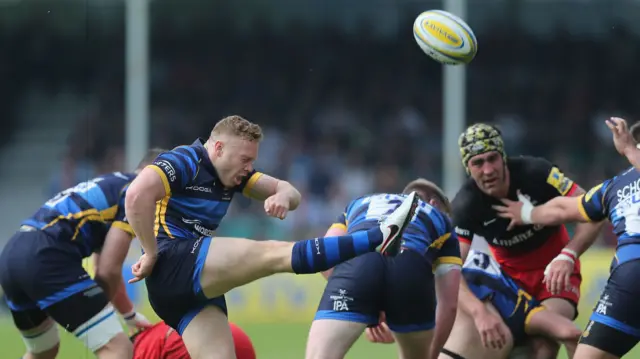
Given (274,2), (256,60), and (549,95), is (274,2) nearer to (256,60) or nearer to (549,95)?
(256,60)

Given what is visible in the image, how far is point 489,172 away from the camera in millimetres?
7477

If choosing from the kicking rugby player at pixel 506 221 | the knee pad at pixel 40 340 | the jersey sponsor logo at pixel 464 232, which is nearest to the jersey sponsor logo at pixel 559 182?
the kicking rugby player at pixel 506 221

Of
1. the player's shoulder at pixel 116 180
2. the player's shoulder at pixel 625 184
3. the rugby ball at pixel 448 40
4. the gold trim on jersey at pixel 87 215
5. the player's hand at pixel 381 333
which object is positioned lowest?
the player's hand at pixel 381 333

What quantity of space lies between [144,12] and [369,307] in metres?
10.2

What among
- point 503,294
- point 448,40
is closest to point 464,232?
point 503,294

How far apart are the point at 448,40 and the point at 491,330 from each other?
206cm

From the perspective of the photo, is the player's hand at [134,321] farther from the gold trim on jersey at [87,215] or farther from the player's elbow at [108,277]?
the gold trim on jersey at [87,215]

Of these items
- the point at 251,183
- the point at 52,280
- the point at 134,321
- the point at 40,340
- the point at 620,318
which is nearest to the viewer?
the point at 620,318

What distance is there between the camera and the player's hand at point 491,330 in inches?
276

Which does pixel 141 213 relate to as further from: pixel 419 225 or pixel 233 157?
pixel 419 225

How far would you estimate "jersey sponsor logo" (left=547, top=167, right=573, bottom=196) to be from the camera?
7574 mm

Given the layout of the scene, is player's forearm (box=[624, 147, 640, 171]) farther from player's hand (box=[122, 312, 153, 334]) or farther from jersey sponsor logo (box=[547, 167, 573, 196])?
player's hand (box=[122, 312, 153, 334])

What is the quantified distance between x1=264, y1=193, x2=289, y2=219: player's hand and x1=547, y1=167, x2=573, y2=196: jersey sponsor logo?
85.9 inches

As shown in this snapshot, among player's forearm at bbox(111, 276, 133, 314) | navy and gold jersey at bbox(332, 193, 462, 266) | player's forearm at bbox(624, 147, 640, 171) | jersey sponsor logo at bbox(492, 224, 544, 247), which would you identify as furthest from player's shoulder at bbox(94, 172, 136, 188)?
player's forearm at bbox(624, 147, 640, 171)
